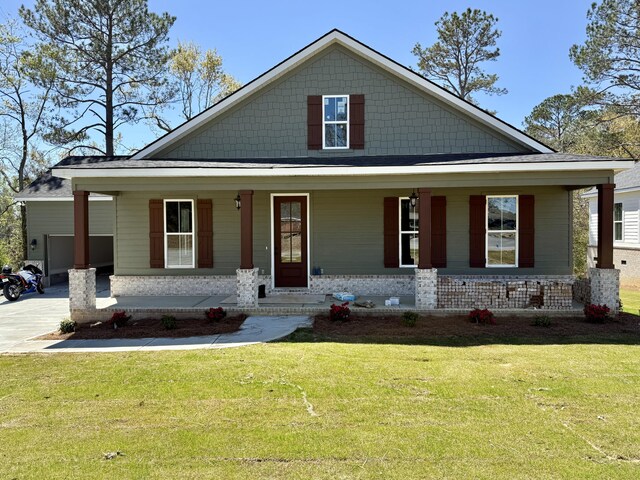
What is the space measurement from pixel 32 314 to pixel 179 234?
399 centimetres

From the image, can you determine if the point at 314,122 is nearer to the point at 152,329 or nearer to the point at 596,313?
the point at 152,329

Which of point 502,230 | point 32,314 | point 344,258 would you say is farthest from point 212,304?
point 502,230

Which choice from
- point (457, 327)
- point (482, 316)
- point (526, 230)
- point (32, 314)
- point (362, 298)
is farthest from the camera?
point (526, 230)

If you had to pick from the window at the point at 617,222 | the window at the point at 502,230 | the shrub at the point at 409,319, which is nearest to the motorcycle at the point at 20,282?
the shrub at the point at 409,319

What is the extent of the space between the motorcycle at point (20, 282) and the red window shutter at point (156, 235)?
180 inches

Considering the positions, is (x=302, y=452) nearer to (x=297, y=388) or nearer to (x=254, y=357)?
(x=297, y=388)

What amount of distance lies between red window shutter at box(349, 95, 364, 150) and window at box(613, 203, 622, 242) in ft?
42.9

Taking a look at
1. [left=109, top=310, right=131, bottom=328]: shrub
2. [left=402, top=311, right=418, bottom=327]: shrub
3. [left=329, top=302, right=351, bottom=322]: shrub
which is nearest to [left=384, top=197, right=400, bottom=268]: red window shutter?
[left=402, top=311, right=418, bottom=327]: shrub

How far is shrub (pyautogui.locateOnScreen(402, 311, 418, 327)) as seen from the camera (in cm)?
877

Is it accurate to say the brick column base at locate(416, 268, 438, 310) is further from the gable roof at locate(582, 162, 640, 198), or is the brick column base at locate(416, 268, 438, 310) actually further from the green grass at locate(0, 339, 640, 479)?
the gable roof at locate(582, 162, 640, 198)

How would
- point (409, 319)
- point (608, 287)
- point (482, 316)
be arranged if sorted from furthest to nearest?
point (608, 287) → point (482, 316) → point (409, 319)

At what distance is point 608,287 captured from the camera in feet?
31.0

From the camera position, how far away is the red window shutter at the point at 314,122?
1187 centimetres

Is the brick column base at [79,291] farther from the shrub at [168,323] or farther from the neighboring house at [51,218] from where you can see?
the neighboring house at [51,218]
